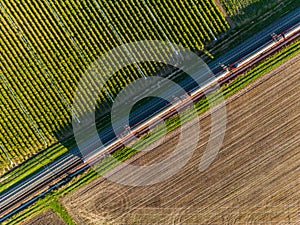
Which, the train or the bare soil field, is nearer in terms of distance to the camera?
the train

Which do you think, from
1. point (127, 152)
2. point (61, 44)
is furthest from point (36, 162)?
point (61, 44)

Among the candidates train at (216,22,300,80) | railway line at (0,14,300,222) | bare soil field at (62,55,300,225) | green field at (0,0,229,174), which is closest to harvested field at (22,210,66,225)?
railway line at (0,14,300,222)

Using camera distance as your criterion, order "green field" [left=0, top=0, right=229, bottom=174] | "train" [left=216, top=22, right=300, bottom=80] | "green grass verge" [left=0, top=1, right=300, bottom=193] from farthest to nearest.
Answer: "green grass verge" [left=0, top=1, right=300, bottom=193] < "train" [left=216, top=22, right=300, bottom=80] < "green field" [left=0, top=0, right=229, bottom=174]

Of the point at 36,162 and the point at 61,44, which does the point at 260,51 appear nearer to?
the point at 61,44

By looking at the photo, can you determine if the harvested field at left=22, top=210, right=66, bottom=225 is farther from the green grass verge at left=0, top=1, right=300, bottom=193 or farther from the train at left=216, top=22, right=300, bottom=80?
the train at left=216, top=22, right=300, bottom=80

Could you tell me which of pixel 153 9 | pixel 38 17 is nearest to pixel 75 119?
pixel 38 17

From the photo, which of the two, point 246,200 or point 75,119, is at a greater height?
point 75,119

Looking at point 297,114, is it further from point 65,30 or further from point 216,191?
point 65,30

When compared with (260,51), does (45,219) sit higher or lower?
lower
